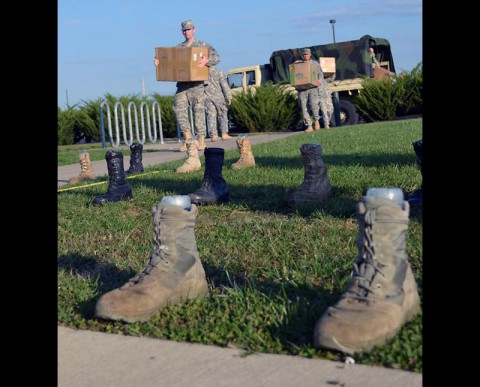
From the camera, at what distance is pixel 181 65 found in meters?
12.1

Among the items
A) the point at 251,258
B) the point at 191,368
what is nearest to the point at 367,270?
the point at 191,368

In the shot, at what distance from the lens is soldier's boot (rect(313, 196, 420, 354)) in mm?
2979

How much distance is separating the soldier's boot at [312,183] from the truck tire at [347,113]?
20132 millimetres

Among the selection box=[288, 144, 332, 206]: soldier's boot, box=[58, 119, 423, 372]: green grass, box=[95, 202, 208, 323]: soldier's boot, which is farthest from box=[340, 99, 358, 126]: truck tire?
box=[95, 202, 208, 323]: soldier's boot

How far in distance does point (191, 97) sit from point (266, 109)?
13.3 metres

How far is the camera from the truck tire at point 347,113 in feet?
85.1

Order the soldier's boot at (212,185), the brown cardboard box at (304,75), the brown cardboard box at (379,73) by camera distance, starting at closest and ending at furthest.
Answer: the soldier's boot at (212,185) → the brown cardboard box at (304,75) → the brown cardboard box at (379,73)

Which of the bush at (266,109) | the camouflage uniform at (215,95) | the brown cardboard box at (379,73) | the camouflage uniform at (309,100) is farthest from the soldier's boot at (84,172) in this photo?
the brown cardboard box at (379,73)

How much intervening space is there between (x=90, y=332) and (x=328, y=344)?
1.17 meters

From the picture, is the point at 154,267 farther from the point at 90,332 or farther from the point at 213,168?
the point at 213,168

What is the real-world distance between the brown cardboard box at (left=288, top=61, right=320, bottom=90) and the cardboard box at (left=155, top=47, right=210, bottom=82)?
24.2 feet

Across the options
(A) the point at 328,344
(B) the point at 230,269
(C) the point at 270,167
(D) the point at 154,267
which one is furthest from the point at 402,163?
(A) the point at 328,344

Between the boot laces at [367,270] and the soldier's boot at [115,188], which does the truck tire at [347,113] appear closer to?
the soldier's boot at [115,188]

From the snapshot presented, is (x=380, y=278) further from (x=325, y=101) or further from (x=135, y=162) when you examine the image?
(x=325, y=101)
